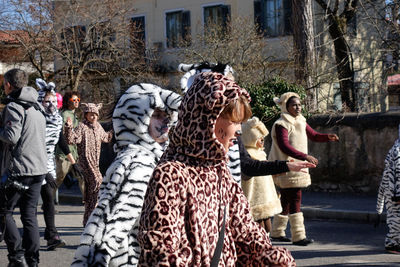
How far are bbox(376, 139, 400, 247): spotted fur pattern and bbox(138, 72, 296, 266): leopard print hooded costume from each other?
490 cm

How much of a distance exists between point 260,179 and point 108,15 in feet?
57.9

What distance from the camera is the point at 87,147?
9.31 metres

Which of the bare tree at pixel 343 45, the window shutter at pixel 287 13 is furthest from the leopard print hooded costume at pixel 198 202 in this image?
the window shutter at pixel 287 13

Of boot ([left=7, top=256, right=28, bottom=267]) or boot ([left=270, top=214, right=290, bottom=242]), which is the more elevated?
boot ([left=7, top=256, right=28, bottom=267])

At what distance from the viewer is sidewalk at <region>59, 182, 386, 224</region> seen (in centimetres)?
1128

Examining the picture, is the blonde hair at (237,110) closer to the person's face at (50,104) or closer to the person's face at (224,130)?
the person's face at (224,130)

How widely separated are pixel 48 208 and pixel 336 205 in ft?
18.8

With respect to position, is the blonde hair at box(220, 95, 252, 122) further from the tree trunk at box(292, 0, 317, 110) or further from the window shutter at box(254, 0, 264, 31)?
the window shutter at box(254, 0, 264, 31)

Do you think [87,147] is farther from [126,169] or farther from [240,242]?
[240,242]

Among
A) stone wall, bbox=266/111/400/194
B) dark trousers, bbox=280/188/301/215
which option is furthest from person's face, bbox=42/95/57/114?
stone wall, bbox=266/111/400/194

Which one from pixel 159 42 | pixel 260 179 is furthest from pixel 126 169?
pixel 159 42

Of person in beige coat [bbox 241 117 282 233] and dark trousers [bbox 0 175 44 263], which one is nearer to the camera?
dark trousers [bbox 0 175 44 263]

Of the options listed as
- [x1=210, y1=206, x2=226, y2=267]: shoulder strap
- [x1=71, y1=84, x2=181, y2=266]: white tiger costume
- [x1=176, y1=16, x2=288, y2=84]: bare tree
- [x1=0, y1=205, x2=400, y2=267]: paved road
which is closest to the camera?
[x1=210, y1=206, x2=226, y2=267]: shoulder strap

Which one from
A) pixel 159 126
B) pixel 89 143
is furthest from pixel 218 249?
pixel 89 143
